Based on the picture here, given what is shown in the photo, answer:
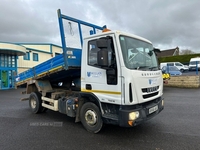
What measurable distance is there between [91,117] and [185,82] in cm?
1122

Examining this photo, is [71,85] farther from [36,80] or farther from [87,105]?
[87,105]

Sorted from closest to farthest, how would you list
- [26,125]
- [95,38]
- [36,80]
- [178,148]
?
[178,148] → [95,38] → [26,125] → [36,80]

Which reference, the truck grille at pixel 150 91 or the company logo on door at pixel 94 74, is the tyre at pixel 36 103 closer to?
the company logo on door at pixel 94 74

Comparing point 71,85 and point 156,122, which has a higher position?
point 71,85

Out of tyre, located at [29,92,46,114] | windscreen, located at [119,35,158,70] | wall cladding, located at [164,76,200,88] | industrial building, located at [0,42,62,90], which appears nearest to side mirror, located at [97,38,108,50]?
windscreen, located at [119,35,158,70]

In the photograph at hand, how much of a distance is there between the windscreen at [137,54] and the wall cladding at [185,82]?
989cm

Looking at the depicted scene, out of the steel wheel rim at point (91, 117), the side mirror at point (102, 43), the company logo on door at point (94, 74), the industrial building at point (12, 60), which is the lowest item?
the steel wheel rim at point (91, 117)

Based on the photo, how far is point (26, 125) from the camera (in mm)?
5086

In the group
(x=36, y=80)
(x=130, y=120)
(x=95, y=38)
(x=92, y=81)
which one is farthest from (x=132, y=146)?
(x=36, y=80)

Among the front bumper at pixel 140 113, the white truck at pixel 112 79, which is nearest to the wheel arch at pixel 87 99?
the white truck at pixel 112 79

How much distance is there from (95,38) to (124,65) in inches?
43.6

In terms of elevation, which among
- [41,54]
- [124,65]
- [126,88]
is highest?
[41,54]

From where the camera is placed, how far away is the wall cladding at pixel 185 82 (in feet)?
41.5

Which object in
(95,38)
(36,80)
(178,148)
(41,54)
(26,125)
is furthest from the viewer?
(41,54)
